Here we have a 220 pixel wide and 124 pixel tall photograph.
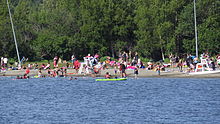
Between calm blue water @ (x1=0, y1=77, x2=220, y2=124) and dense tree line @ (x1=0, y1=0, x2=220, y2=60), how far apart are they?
23.1 m

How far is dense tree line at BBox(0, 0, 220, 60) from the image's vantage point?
74.2 metres

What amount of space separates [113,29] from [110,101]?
45.2 metres

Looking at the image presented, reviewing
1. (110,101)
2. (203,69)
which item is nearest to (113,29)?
(203,69)

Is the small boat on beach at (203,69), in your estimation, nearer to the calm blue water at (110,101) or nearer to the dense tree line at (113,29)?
the calm blue water at (110,101)

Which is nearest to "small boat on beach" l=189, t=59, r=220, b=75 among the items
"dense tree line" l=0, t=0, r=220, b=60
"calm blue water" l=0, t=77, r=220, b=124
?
"calm blue water" l=0, t=77, r=220, b=124

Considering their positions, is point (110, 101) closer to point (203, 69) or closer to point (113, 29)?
point (203, 69)

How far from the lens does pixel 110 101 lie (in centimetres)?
3900

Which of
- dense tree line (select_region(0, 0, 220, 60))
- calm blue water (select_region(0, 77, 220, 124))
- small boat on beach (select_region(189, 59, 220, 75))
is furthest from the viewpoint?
dense tree line (select_region(0, 0, 220, 60))

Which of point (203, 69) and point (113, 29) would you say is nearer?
point (203, 69)

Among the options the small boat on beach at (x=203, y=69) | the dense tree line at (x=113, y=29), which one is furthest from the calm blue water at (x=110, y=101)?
the dense tree line at (x=113, y=29)

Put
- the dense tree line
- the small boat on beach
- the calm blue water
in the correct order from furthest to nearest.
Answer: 1. the dense tree line
2. the small boat on beach
3. the calm blue water

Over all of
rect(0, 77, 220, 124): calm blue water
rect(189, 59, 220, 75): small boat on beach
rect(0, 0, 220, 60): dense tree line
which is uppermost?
rect(0, 0, 220, 60): dense tree line

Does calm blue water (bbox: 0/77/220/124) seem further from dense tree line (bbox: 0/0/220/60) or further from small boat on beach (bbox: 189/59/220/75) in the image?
dense tree line (bbox: 0/0/220/60)

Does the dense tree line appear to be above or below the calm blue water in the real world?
above
